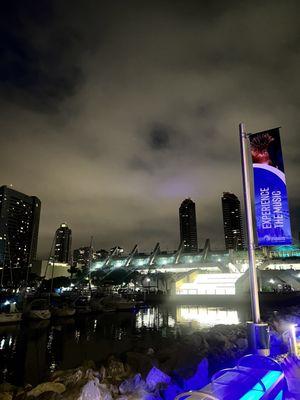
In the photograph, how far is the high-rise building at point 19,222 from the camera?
14188 centimetres

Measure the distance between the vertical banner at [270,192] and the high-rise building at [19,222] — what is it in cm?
14260

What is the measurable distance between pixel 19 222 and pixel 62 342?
141402 mm

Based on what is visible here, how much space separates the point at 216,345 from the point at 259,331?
33.2 feet

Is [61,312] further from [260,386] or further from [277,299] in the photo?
[260,386]

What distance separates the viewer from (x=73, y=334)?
3303 cm

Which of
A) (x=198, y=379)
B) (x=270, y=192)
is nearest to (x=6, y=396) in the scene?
(x=198, y=379)

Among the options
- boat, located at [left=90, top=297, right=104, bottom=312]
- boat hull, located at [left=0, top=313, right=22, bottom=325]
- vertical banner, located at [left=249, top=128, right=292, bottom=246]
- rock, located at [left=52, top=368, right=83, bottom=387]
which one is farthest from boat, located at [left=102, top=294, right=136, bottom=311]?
vertical banner, located at [left=249, top=128, right=292, bottom=246]

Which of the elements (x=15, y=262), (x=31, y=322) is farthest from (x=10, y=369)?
(x=15, y=262)

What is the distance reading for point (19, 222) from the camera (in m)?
157

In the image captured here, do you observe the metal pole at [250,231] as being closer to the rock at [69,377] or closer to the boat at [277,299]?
the rock at [69,377]

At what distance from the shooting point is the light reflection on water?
19953 mm

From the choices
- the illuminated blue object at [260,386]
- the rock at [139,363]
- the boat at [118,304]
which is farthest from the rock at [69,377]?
the boat at [118,304]

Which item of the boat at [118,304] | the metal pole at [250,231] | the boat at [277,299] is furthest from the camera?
the boat at [277,299]

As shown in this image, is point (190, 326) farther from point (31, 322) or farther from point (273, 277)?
point (273, 277)
